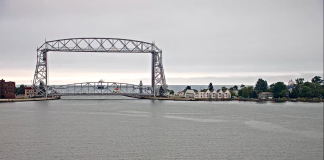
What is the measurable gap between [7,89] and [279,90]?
4515cm

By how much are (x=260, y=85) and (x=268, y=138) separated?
51.1m

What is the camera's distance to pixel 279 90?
61.8m

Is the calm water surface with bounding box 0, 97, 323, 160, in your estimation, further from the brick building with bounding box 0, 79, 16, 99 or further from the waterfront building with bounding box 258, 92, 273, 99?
the waterfront building with bounding box 258, 92, 273, 99

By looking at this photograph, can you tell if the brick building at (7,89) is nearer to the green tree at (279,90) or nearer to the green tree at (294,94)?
the green tree at (279,90)

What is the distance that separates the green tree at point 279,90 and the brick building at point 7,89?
43564 mm

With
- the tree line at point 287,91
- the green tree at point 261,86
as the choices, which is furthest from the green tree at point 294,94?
the green tree at point 261,86

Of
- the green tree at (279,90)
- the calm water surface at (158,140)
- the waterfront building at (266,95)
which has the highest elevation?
the green tree at (279,90)

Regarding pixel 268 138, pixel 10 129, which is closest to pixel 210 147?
pixel 268 138

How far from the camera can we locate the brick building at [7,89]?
174 feet

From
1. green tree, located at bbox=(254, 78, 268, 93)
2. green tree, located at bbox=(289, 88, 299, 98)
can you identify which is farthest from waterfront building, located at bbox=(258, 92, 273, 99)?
green tree, located at bbox=(289, 88, 299, 98)

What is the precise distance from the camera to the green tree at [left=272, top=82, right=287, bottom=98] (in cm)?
6091

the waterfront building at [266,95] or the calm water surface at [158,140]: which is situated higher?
the waterfront building at [266,95]

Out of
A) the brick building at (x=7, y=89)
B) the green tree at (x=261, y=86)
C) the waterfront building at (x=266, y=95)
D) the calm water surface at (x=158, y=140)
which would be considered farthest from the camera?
the green tree at (x=261, y=86)

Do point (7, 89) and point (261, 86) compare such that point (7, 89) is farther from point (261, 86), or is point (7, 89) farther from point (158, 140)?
point (261, 86)
